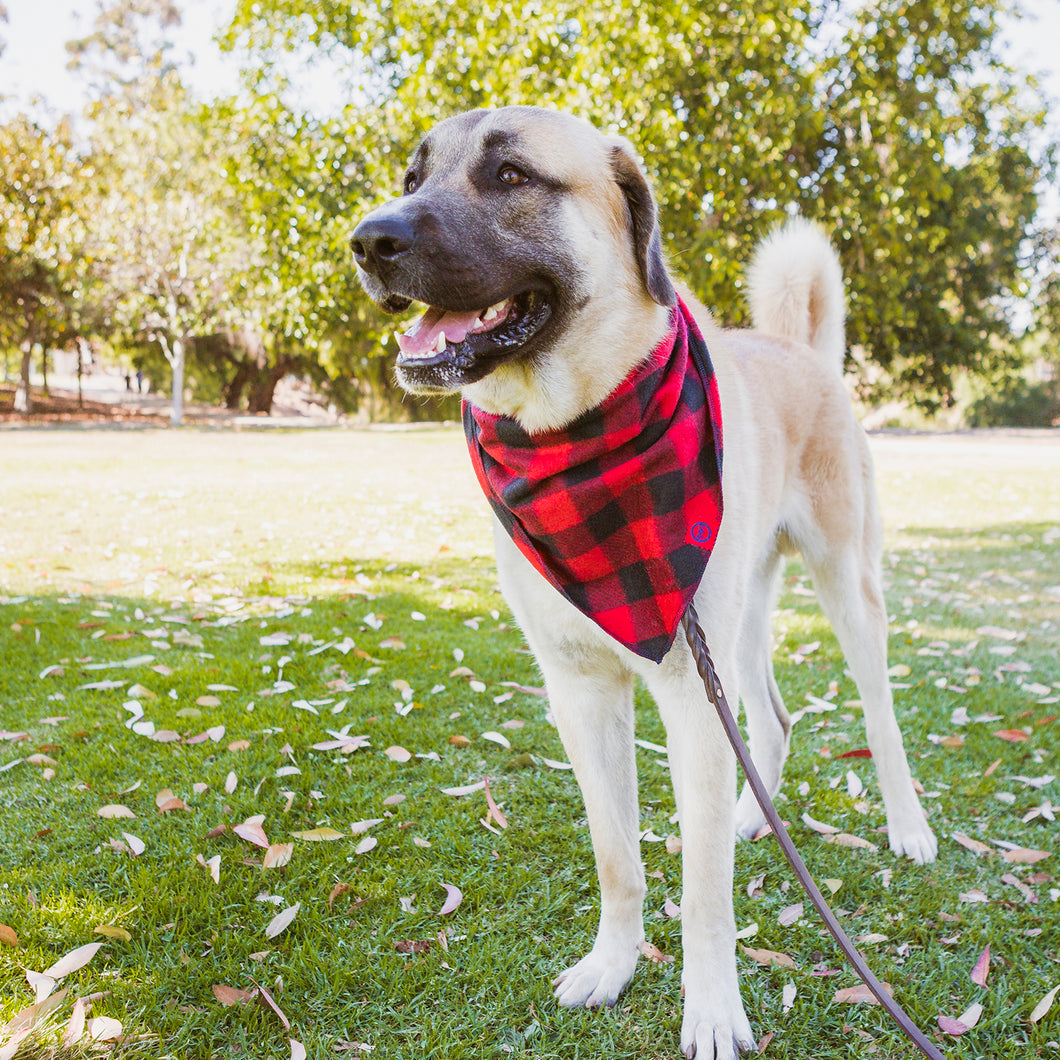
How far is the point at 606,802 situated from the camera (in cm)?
220

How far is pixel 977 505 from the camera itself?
10.9m

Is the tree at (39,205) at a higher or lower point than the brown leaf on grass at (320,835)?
higher

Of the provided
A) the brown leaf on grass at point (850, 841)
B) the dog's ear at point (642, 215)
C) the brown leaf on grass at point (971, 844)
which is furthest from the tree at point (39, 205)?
the brown leaf on grass at point (971, 844)

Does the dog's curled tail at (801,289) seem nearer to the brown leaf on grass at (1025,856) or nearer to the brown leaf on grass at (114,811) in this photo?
the brown leaf on grass at (1025,856)

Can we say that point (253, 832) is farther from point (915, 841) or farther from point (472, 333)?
point (915, 841)

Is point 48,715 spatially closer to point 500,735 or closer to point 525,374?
point 500,735

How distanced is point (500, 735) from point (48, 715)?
6.75ft

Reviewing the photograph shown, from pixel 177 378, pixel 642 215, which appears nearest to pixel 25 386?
pixel 177 378

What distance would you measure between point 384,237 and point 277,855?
1978 mm

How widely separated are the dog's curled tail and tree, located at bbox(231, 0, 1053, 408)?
26.8ft

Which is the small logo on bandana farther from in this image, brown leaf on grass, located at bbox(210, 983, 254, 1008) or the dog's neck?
brown leaf on grass, located at bbox(210, 983, 254, 1008)

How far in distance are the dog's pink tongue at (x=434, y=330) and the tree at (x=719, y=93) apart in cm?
983

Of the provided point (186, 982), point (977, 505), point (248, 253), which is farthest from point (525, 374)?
point (248, 253)

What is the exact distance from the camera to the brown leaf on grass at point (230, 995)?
205 cm
